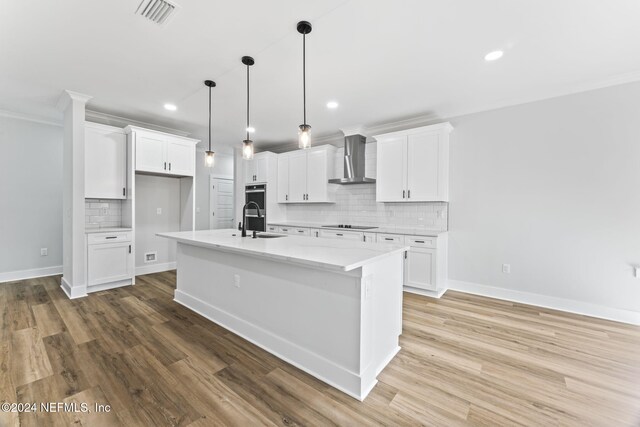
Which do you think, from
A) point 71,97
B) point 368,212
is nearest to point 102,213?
point 71,97

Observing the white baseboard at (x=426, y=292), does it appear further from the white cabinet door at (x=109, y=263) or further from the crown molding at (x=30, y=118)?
the crown molding at (x=30, y=118)

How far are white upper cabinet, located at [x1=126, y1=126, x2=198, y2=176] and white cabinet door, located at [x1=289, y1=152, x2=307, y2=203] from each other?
6.09 ft

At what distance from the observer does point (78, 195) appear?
3602 millimetres

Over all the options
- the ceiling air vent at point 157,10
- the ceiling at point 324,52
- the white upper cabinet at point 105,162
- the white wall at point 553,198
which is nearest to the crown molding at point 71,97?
the ceiling at point 324,52

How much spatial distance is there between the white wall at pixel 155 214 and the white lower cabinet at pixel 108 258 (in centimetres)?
73

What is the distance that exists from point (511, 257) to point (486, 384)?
2259mm

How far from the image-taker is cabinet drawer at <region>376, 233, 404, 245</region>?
3.91 meters

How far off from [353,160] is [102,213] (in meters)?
4.20

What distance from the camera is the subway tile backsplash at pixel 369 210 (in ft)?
13.7

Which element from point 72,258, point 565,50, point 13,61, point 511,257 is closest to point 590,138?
point 565,50

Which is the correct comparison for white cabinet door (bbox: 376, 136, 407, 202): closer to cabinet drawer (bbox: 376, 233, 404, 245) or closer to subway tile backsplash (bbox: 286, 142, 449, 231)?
subway tile backsplash (bbox: 286, 142, 449, 231)

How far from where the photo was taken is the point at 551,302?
10.8ft

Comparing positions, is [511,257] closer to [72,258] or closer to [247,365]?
[247,365]

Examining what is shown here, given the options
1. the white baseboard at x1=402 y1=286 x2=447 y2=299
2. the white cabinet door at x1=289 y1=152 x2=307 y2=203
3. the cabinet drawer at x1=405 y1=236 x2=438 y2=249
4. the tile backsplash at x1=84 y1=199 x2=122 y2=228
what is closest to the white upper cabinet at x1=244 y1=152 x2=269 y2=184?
the white cabinet door at x1=289 y1=152 x2=307 y2=203
